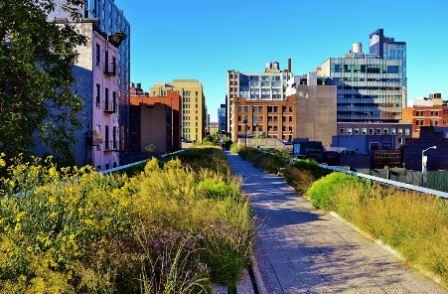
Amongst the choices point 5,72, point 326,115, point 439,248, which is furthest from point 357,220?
point 326,115

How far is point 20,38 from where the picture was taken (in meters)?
13.2

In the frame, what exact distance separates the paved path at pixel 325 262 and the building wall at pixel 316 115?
119275mm

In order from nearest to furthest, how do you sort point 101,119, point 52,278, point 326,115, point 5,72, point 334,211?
1. point 52,278
2. point 334,211
3. point 5,72
4. point 101,119
5. point 326,115

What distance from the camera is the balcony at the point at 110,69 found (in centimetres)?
3518

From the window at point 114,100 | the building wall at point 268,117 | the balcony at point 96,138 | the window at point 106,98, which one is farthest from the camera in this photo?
the building wall at point 268,117

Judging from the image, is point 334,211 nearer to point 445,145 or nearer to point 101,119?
point 101,119

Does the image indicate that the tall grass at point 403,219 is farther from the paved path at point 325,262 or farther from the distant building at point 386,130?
the distant building at point 386,130

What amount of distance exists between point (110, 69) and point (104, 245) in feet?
110

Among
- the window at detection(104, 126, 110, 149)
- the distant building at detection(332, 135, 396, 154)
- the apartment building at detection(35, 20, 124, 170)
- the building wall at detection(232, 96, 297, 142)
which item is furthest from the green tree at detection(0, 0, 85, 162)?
the building wall at detection(232, 96, 297, 142)

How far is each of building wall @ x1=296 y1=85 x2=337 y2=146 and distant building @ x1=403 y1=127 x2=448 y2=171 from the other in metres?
65.3

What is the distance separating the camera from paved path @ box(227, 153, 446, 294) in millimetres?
6086

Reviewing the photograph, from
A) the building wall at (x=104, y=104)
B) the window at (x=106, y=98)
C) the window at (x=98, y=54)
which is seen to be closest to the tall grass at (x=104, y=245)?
the building wall at (x=104, y=104)

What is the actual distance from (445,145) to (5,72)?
6244cm

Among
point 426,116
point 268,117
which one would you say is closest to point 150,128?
point 268,117
